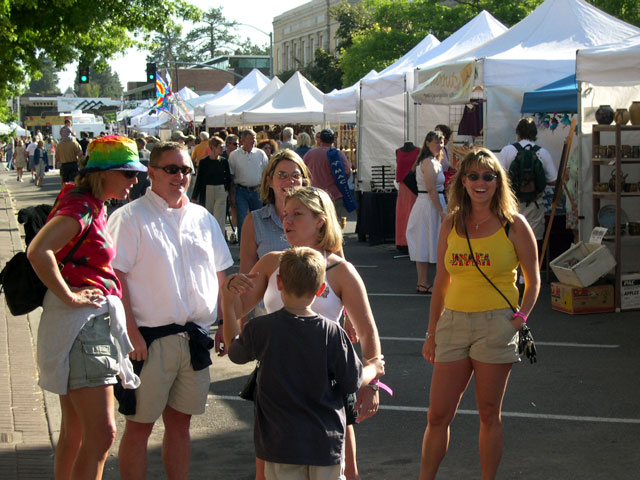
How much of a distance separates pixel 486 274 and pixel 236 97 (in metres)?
28.0

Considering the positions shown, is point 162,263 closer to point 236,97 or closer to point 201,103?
point 236,97

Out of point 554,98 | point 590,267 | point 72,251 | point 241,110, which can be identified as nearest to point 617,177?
point 590,267

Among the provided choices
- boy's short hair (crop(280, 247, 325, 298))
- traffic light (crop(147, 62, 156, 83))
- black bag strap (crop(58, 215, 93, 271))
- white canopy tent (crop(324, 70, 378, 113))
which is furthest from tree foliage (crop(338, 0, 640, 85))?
boy's short hair (crop(280, 247, 325, 298))

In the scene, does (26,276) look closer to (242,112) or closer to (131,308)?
(131,308)

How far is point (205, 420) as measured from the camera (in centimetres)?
615

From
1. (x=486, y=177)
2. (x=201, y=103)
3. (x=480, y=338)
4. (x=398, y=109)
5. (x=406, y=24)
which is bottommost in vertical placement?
(x=480, y=338)

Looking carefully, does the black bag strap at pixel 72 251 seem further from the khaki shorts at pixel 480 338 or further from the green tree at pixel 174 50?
the green tree at pixel 174 50

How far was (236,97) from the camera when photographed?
31.7 m

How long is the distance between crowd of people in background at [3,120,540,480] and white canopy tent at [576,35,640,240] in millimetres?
4928

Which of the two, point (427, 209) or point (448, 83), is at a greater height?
point (448, 83)

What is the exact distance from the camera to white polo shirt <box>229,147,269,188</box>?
14328 mm

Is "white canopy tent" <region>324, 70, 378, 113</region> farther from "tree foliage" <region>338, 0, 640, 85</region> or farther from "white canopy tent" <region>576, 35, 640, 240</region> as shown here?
"tree foliage" <region>338, 0, 640, 85</region>

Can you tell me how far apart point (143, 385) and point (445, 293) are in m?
1.63

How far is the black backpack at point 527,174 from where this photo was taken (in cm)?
1086
